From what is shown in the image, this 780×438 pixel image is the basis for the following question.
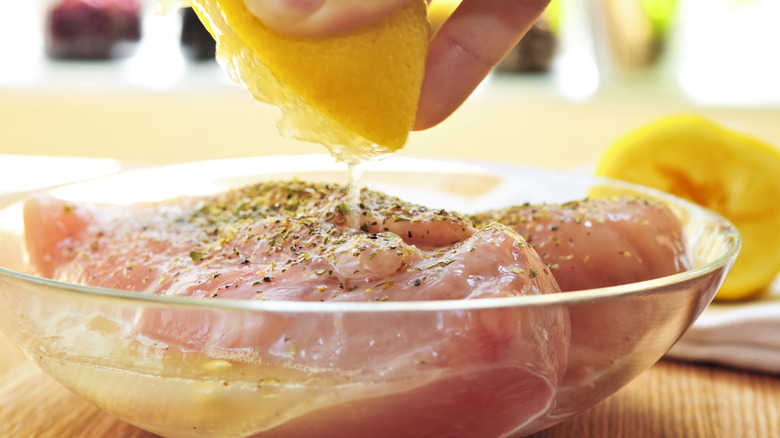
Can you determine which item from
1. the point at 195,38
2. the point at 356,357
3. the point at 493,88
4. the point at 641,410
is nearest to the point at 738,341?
the point at 641,410

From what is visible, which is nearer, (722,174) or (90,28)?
(722,174)

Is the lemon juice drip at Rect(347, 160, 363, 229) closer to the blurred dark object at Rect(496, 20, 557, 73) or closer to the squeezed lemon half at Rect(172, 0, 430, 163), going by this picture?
the squeezed lemon half at Rect(172, 0, 430, 163)

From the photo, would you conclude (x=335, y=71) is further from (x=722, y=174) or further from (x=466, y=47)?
(x=722, y=174)

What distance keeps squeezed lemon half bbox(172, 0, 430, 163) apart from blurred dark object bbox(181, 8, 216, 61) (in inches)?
96.2

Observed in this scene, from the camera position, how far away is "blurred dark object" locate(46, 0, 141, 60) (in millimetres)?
3174

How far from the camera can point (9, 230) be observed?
37.6 inches

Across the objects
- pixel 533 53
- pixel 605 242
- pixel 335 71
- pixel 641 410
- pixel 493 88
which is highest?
pixel 533 53

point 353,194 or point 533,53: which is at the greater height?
point 533,53

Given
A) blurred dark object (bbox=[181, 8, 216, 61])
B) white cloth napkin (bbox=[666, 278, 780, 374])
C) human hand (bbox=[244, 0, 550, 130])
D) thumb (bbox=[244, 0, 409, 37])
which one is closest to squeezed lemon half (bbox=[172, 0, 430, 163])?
thumb (bbox=[244, 0, 409, 37])

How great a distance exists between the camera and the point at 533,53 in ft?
9.78

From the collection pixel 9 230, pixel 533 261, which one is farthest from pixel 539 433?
pixel 9 230

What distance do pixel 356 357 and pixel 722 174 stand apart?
81 cm

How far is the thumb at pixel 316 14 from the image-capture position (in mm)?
641

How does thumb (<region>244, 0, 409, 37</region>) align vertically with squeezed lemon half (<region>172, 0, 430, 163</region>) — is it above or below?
above
